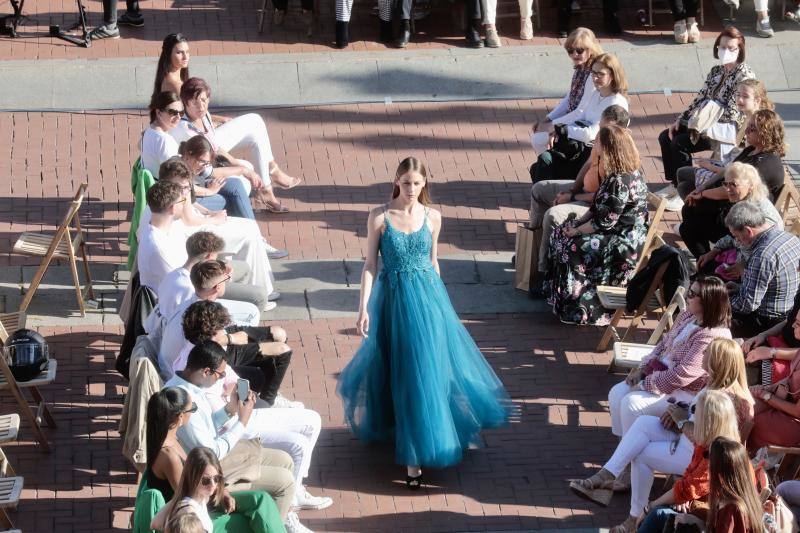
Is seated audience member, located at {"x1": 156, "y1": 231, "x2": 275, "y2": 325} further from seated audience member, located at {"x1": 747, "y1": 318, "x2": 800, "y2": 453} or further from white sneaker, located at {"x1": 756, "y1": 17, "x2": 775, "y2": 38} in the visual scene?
white sneaker, located at {"x1": 756, "y1": 17, "x2": 775, "y2": 38}

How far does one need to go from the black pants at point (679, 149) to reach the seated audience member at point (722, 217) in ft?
3.48

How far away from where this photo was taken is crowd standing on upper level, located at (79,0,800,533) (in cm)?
680

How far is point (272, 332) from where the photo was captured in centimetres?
825

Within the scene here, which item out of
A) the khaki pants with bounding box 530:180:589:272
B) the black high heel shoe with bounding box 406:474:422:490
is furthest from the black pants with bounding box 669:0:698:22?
the black high heel shoe with bounding box 406:474:422:490

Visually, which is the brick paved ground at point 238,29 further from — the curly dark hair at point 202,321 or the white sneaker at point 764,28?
the curly dark hair at point 202,321

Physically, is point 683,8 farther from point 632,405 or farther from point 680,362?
point 632,405

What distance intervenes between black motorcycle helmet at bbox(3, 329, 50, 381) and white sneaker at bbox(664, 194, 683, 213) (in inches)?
208

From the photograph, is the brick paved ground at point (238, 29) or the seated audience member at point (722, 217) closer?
the seated audience member at point (722, 217)

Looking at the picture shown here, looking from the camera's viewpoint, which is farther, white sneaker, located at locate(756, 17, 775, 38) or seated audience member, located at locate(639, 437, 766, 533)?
white sneaker, located at locate(756, 17, 775, 38)

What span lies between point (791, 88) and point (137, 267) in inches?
285

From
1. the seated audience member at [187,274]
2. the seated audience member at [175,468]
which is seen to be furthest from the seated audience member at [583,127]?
the seated audience member at [175,468]

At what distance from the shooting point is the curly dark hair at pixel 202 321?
295 inches

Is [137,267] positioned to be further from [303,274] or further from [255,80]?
[255,80]

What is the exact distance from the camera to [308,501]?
304 inches
